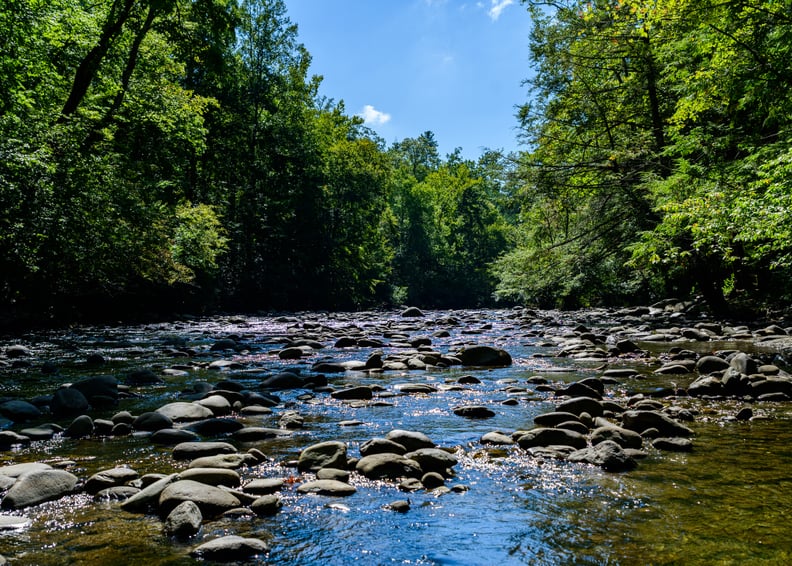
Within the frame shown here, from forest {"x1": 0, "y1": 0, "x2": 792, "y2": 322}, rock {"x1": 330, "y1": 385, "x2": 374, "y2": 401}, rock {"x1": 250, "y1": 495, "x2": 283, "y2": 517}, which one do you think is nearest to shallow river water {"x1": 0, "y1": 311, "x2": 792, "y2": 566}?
rock {"x1": 250, "y1": 495, "x2": 283, "y2": 517}

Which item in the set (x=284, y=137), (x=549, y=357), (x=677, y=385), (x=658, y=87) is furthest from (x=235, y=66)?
(x=677, y=385)

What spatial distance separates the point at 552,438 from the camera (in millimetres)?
4379

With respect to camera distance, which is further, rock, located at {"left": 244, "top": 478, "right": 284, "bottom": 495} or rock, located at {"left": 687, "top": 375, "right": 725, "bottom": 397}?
rock, located at {"left": 687, "top": 375, "right": 725, "bottom": 397}

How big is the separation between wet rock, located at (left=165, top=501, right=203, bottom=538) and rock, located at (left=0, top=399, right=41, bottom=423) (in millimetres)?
3643

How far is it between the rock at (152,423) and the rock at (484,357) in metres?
5.67

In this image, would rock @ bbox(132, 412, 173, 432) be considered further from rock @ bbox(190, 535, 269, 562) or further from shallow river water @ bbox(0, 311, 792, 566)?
rock @ bbox(190, 535, 269, 562)

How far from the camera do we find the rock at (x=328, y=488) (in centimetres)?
344

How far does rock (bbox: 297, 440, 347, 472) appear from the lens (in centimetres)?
390

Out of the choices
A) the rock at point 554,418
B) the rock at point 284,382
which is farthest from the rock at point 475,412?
the rock at point 284,382

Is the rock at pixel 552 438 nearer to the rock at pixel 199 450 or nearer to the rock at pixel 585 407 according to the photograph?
the rock at pixel 585 407

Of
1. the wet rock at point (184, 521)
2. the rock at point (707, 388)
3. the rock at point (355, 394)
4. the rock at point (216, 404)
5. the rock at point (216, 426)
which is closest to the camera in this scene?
the wet rock at point (184, 521)

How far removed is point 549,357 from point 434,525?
25.0ft

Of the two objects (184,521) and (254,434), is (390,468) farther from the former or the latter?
(254,434)

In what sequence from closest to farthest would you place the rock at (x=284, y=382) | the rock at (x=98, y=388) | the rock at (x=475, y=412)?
the rock at (x=475, y=412)
the rock at (x=98, y=388)
the rock at (x=284, y=382)
